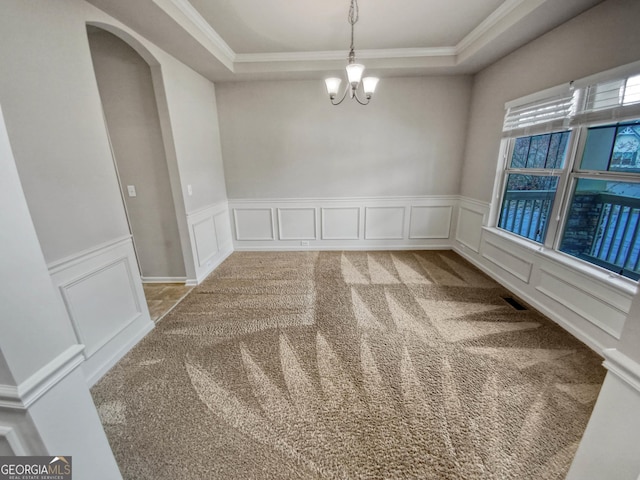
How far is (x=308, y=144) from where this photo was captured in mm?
3984

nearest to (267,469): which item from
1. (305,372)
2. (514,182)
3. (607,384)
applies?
(305,372)

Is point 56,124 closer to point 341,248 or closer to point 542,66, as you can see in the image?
point 341,248

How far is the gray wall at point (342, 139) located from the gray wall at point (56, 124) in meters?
2.18

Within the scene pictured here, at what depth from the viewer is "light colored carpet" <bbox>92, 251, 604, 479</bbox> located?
4.42 feet

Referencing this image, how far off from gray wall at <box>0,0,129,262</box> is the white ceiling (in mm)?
532

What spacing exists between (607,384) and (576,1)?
8.91 feet

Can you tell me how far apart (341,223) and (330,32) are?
248cm

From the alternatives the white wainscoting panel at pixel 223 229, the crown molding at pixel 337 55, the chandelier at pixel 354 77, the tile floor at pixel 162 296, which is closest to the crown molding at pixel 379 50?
the crown molding at pixel 337 55

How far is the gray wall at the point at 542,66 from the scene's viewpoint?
6.06ft

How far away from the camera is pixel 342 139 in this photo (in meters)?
3.96

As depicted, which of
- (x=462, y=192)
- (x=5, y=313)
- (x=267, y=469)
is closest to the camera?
(x=5, y=313)

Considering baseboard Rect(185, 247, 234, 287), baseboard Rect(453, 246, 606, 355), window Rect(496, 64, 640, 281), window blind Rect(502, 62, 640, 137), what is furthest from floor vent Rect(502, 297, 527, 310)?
baseboard Rect(185, 247, 234, 287)

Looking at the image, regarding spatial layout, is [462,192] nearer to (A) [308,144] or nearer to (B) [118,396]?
(A) [308,144]

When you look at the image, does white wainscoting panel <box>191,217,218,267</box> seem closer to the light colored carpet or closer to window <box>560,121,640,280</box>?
the light colored carpet
